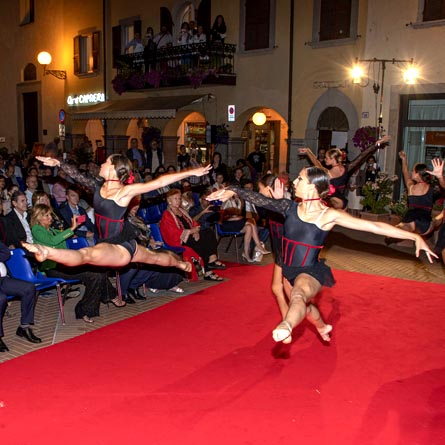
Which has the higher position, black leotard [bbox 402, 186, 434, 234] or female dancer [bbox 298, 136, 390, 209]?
female dancer [bbox 298, 136, 390, 209]

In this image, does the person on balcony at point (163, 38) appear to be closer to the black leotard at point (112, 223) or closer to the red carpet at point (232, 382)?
the red carpet at point (232, 382)

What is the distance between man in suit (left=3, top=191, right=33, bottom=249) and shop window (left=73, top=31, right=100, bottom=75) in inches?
619

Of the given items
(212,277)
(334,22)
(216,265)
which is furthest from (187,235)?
(334,22)

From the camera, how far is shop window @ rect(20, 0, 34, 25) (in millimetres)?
24500

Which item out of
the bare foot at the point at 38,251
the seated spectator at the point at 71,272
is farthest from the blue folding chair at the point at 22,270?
the bare foot at the point at 38,251

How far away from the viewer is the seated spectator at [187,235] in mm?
8570

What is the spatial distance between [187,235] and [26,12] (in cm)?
2088

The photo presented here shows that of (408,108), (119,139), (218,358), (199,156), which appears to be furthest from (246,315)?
(119,139)

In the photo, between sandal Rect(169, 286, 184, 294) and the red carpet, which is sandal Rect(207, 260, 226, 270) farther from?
the red carpet

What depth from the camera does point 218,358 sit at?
5594 millimetres

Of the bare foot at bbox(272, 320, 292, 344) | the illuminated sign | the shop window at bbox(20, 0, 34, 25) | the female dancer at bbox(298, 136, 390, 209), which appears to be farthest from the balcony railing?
the bare foot at bbox(272, 320, 292, 344)

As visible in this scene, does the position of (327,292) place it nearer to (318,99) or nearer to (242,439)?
(242,439)

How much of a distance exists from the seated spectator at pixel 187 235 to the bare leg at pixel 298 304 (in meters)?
3.89

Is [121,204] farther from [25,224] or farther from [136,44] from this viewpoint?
[136,44]
